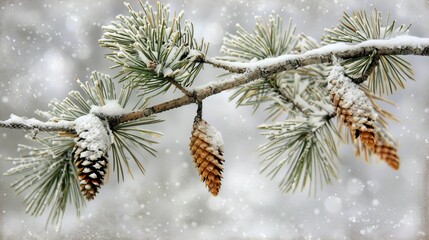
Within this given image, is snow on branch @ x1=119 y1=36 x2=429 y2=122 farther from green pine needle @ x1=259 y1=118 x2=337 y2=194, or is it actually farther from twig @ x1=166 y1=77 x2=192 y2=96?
green pine needle @ x1=259 y1=118 x2=337 y2=194

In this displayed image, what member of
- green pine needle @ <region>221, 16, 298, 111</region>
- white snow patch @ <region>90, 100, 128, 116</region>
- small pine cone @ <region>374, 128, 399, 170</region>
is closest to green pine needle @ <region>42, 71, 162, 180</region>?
white snow patch @ <region>90, 100, 128, 116</region>

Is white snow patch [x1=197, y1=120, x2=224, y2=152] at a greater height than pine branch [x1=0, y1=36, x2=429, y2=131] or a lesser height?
lesser

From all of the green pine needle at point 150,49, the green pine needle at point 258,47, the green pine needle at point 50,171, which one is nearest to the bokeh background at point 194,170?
the green pine needle at point 258,47

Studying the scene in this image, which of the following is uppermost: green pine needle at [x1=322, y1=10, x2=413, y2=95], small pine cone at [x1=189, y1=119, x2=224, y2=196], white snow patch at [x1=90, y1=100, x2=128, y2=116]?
green pine needle at [x1=322, y1=10, x2=413, y2=95]

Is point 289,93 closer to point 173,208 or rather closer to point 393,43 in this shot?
point 393,43

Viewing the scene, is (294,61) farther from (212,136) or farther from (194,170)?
(194,170)

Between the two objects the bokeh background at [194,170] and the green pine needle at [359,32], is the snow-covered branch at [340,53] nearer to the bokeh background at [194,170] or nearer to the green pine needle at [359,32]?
the green pine needle at [359,32]
